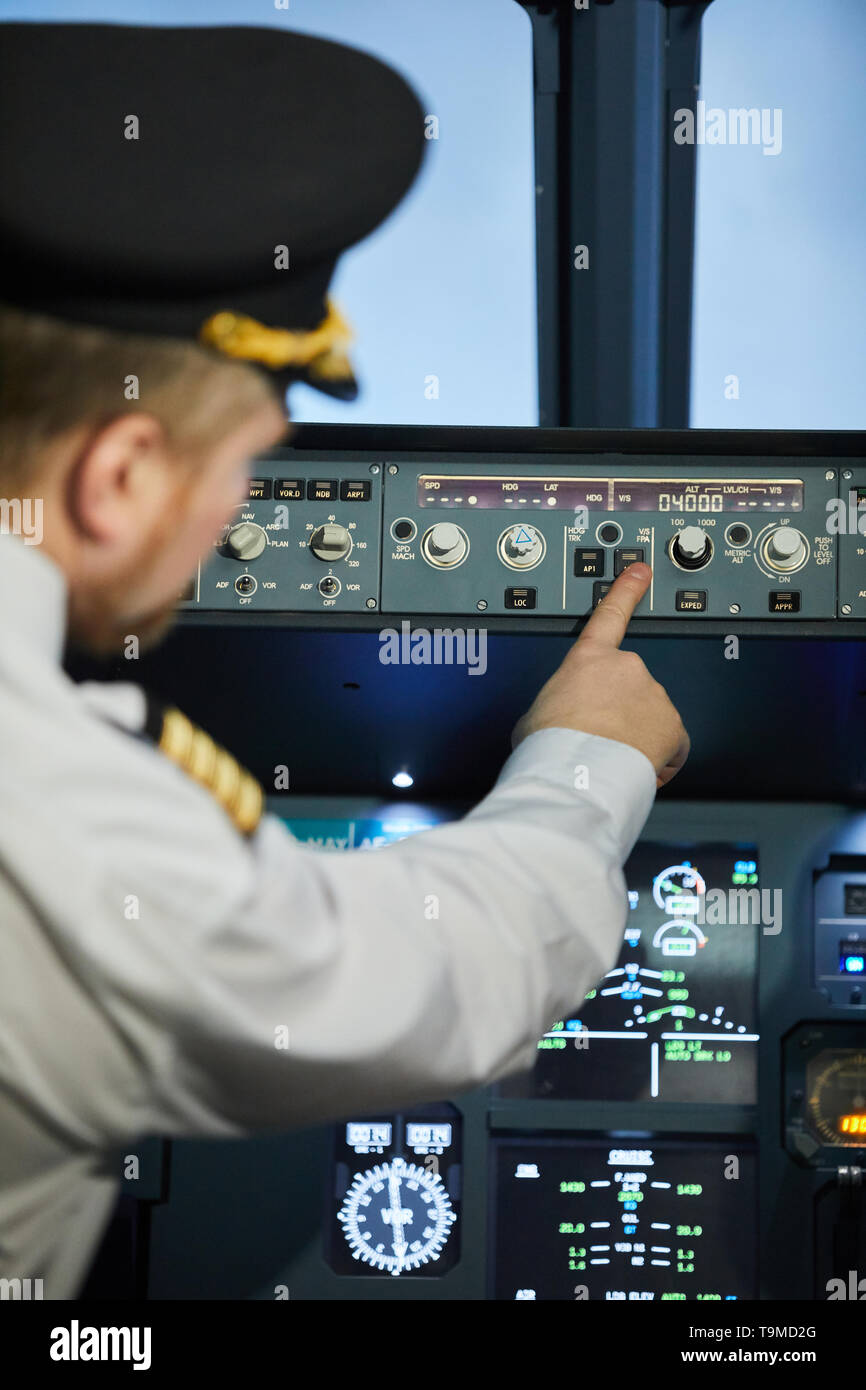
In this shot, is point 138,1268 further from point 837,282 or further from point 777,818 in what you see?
point 837,282

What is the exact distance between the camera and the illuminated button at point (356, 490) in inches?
49.8

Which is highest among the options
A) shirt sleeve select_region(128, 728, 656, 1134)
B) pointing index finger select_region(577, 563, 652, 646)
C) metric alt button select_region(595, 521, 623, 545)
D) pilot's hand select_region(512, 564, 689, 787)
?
metric alt button select_region(595, 521, 623, 545)

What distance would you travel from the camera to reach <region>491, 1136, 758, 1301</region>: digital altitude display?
1587 millimetres

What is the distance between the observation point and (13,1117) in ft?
2.33

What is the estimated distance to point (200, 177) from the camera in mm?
783

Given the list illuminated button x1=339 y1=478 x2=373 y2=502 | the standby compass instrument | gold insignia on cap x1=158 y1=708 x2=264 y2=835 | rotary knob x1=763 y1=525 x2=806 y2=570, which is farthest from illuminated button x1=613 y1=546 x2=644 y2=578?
the standby compass instrument

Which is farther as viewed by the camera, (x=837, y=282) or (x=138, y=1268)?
(x=837, y=282)

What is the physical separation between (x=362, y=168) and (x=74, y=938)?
0.52 meters

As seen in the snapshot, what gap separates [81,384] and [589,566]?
2.03 feet

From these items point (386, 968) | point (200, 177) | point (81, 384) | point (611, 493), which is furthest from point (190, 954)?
point (611, 493)

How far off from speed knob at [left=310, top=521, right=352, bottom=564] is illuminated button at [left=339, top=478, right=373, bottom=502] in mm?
30

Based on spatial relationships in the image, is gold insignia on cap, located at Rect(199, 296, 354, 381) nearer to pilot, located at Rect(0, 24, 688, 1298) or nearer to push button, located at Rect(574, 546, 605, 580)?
pilot, located at Rect(0, 24, 688, 1298)

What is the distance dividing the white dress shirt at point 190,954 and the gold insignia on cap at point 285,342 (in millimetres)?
179
